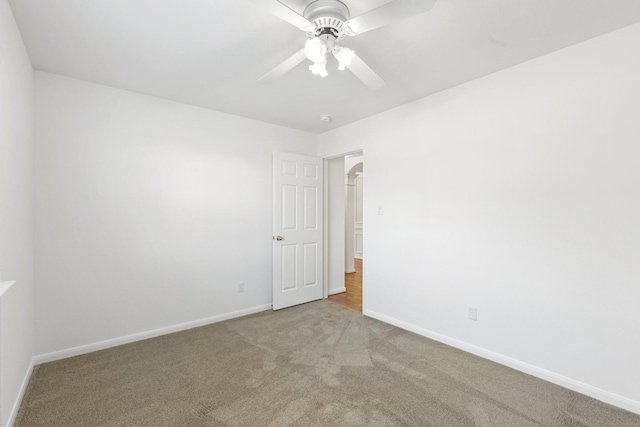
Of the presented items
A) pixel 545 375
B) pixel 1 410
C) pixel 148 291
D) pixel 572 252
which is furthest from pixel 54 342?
pixel 572 252

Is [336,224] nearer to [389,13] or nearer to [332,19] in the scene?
[332,19]

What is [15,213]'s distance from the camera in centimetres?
191

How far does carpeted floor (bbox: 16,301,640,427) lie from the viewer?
1819mm

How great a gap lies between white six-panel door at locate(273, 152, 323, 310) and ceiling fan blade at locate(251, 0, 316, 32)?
231 centimetres

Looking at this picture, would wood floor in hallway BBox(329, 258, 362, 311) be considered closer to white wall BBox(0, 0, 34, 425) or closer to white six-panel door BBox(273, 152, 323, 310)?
white six-panel door BBox(273, 152, 323, 310)

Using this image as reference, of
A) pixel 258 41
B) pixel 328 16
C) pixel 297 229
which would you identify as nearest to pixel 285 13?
pixel 328 16

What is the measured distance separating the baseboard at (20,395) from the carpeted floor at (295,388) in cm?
4

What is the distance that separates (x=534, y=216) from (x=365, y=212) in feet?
5.96

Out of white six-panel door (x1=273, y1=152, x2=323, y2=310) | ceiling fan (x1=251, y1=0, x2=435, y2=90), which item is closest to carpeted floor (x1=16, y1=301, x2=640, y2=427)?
white six-panel door (x1=273, y1=152, x2=323, y2=310)

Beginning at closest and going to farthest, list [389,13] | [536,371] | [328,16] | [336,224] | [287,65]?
1. [389,13]
2. [328,16]
3. [287,65]
4. [536,371]
5. [336,224]

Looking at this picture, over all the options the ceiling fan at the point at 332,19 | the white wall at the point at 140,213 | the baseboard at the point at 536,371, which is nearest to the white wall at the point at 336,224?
the white wall at the point at 140,213

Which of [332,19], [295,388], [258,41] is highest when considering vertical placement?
[258,41]

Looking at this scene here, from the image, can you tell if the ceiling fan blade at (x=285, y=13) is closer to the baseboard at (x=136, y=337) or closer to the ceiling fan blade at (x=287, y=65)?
the ceiling fan blade at (x=287, y=65)

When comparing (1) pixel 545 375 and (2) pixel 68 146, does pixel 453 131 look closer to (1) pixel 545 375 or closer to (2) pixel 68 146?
(1) pixel 545 375
